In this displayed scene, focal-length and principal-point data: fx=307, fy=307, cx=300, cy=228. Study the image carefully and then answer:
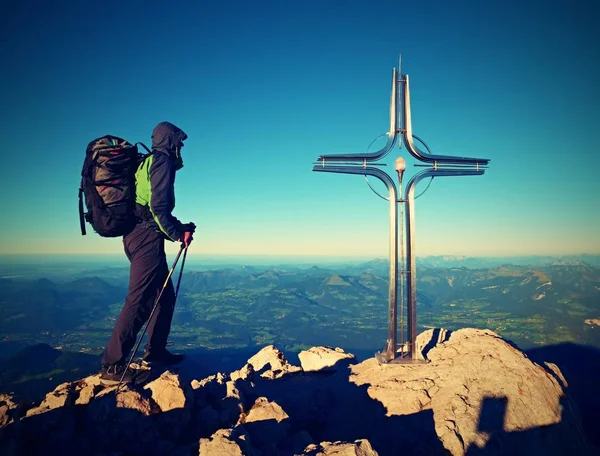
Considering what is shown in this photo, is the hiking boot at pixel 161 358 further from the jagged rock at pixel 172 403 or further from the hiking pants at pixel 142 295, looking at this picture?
the jagged rock at pixel 172 403

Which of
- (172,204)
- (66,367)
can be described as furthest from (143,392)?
(66,367)

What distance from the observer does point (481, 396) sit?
6180 mm

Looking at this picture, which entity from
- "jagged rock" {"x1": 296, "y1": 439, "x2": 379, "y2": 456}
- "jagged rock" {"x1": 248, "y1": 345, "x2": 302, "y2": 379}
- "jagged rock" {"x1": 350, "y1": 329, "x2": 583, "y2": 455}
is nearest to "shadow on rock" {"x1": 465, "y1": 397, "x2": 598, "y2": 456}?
"jagged rock" {"x1": 350, "y1": 329, "x2": 583, "y2": 455}

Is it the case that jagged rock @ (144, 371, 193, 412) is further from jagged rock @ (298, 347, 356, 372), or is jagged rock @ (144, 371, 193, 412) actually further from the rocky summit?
jagged rock @ (298, 347, 356, 372)

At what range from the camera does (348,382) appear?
857cm

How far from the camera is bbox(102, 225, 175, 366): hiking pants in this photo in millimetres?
5691

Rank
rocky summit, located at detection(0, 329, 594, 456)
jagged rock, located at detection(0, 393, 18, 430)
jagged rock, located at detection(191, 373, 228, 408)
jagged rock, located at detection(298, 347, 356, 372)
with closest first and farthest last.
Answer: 1. jagged rock, located at detection(0, 393, 18, 430)
2. rocky summit, located at detection(0, 329, 594, 456)
3. jagged rock, located at detection(191, 373, 228, 408)
4. jagged rock, located at detection(298, 347, 356, 372)

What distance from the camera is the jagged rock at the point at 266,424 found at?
17.7 ft

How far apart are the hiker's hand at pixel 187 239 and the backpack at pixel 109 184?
107cm

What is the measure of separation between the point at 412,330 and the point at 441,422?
A: 3.03m

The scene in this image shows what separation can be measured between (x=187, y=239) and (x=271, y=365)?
23.4ft

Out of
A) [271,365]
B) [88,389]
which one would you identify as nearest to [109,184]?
[88,389]

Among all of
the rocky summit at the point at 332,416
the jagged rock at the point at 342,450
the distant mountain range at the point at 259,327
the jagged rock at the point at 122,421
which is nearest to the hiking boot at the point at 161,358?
the rocky summit at the point at 332,416

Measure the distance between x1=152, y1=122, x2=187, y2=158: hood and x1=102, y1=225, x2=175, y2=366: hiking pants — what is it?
1.59 metres
